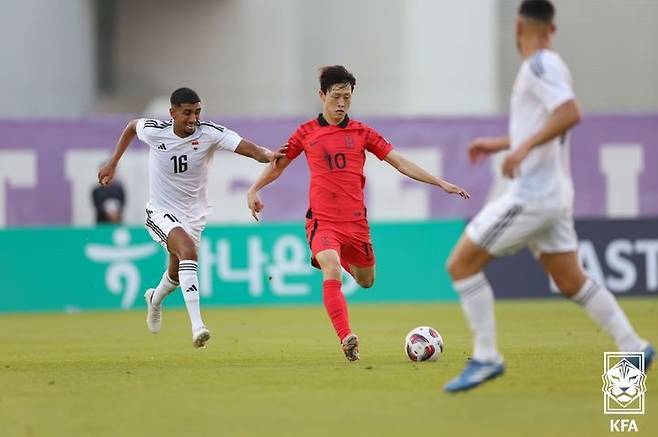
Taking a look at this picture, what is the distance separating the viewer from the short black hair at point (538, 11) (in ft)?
29.1

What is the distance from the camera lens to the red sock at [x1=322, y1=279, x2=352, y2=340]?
11570 millimetres

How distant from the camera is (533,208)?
28.7 feet

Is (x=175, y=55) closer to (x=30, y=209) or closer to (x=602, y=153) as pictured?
(x=30, y=209)

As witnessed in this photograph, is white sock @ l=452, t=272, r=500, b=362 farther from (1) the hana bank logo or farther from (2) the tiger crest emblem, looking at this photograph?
(1) the hana bank logo

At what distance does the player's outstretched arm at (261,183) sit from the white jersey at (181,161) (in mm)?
928

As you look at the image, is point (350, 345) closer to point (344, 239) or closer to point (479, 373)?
point (344, 239)

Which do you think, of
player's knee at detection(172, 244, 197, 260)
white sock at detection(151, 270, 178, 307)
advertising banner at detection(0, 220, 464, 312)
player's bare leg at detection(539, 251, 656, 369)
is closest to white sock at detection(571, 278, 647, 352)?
player's bare leg at detection(539, 251, 656, 369)

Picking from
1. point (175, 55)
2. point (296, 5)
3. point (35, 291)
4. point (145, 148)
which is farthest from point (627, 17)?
point (35, 291)

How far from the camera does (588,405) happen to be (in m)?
8.64

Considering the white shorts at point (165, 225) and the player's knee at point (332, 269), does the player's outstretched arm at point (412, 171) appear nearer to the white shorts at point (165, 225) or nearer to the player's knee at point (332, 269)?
the player's knee at point (332, 269)

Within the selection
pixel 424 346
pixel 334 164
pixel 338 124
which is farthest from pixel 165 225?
pixel 424 346

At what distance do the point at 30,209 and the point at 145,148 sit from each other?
207 centimetres

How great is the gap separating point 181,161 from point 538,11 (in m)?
5.13

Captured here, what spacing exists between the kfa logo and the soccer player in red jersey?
10.1 ft
